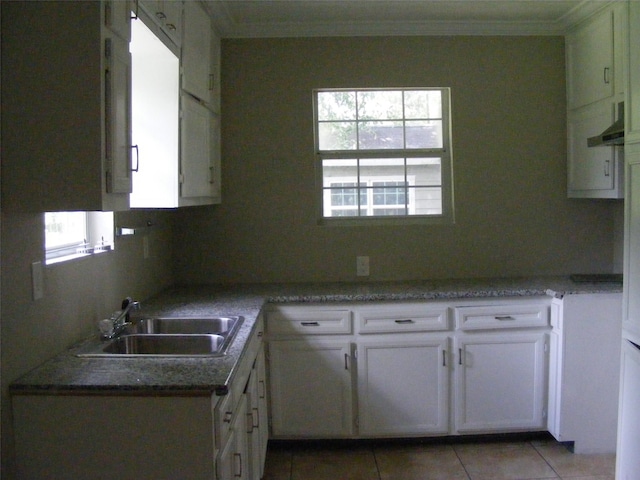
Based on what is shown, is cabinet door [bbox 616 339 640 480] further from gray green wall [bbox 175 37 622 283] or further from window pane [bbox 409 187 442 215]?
window pane [bbox 409 187 442 215]

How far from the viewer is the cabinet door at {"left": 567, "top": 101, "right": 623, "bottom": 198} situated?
123 inches

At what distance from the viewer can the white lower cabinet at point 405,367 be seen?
3.08 metres

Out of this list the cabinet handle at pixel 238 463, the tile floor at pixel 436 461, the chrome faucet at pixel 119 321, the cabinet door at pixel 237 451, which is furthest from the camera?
the tile floor at pixel 436 461

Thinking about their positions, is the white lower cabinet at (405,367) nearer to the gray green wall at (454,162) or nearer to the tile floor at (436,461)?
the tile floor at (436,461)

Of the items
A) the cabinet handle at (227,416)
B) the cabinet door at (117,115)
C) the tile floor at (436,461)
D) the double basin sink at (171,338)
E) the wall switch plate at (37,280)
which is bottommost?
the tile floor at (436,461)

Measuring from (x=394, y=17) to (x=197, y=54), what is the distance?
124 cm

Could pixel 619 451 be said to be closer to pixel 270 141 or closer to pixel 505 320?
pixel 505 320

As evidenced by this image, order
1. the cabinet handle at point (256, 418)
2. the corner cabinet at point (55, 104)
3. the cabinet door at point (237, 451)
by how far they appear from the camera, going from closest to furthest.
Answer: the corner cabinet at point (55, 104) < the cabinet door at point (237, 451) < the cabinet handle at point (256, 418)

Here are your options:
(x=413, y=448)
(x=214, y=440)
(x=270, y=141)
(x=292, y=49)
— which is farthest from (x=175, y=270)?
(x=214, y=440)

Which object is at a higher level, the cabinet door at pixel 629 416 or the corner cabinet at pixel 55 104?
the corner cabinet at pixel 55 104

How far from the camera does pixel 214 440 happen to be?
1644 millimetres

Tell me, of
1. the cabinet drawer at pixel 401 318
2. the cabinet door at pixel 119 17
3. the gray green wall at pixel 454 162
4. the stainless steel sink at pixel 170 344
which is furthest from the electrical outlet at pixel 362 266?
the cabinet door at pixel 119 17

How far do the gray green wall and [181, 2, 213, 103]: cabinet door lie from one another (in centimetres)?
48

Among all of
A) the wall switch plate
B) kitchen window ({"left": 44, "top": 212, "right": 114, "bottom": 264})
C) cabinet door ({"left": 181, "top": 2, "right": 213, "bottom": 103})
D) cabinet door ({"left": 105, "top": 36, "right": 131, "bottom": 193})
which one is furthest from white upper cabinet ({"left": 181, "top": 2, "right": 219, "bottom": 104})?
the wall switch plate
